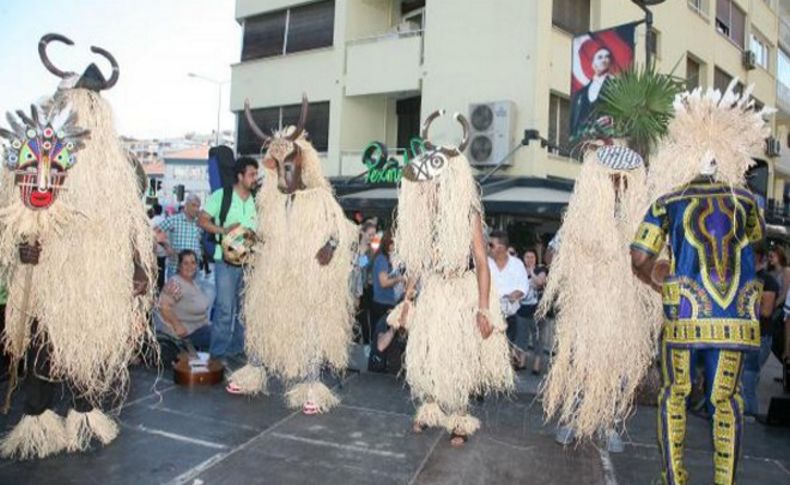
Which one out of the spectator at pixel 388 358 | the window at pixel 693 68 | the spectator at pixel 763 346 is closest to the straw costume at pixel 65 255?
the spectator at pixel 388 358

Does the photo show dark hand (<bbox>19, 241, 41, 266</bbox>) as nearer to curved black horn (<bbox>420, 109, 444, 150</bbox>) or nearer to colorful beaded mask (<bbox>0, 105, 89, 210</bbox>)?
colorful beaded mask (<bbox>0, 105, 89, 210</bbox>)

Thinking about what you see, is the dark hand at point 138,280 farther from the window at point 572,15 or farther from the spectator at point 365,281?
the window at point 572,15

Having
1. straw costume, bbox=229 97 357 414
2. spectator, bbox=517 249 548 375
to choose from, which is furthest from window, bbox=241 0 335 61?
straw costume, bbox=229 97 357 414

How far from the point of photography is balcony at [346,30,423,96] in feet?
Result: 49.8

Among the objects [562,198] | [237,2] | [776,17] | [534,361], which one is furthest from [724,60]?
[534,361]

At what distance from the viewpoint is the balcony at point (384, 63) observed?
15.2 m

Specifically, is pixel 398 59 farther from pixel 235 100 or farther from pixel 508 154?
pixel 235 100

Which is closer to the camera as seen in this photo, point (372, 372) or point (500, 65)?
point (372, 372)

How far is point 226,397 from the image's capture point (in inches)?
188

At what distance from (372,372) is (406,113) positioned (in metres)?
11.6

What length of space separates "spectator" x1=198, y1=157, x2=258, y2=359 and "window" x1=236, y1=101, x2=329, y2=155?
35.1 feet

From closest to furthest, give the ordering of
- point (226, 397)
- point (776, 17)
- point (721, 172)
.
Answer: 1. point (721, 172)
2. point (226, 397)
3. point (776, 17)

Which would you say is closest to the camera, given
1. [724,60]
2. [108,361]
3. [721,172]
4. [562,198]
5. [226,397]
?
[721,172]

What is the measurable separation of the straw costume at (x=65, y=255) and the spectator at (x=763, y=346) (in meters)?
4.29
